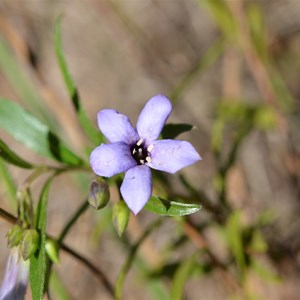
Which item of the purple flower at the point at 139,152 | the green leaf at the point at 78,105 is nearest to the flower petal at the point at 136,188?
the purple flower at the point at 139,152

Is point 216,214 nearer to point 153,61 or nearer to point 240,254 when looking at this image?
point 240,254

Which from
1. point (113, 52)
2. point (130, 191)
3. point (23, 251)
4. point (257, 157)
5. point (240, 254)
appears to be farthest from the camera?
point (113, 52)

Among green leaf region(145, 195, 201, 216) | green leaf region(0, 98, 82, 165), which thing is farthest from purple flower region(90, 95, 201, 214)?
green leaf region(0, 98, 82, 165)

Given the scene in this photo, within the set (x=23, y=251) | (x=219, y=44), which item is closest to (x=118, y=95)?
(x=219, y=44)

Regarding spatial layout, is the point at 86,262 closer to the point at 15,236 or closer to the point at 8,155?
the point at 15,236

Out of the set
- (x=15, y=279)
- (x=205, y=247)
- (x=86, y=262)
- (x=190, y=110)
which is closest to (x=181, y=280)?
(x=205, y=247)

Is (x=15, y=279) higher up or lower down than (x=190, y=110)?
A: higher up

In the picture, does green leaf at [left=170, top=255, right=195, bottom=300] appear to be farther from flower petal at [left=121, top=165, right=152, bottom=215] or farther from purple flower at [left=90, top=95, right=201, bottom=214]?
flower petal at [left=121, top=165, right=152, bottom=215]

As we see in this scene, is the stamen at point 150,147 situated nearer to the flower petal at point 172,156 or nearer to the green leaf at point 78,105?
the flower petal at point 172,156
